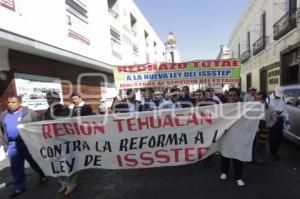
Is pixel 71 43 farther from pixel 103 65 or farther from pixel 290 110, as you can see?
pixel 290 110

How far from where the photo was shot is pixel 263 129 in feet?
18.7

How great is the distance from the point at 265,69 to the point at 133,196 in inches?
696

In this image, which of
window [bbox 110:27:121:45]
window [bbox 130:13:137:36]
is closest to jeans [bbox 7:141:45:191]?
window [bbox 110:27:121:45]

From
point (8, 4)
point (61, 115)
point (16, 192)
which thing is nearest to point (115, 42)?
point (8, 4)

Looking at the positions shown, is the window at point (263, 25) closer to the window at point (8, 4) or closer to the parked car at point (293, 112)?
the parked car at point (293, 112)

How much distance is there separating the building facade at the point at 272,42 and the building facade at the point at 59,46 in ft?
31.3

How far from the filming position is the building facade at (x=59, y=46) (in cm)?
762

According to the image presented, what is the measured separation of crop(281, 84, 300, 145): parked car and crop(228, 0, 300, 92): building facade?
21.1 feet

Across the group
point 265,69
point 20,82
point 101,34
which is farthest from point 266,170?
point 265,69

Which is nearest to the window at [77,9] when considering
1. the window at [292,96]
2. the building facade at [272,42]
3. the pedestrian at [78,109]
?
the pedestrian at [78,109]

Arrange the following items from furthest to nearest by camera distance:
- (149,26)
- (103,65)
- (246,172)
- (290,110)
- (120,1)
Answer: (149,26) < (120,1) < (103,65) < (290,110) < (246,172)

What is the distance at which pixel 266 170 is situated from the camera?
5.24 meters

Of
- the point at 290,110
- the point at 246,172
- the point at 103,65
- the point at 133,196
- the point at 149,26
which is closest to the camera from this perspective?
the point at 133,196

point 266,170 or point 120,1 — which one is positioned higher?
point 120,1
